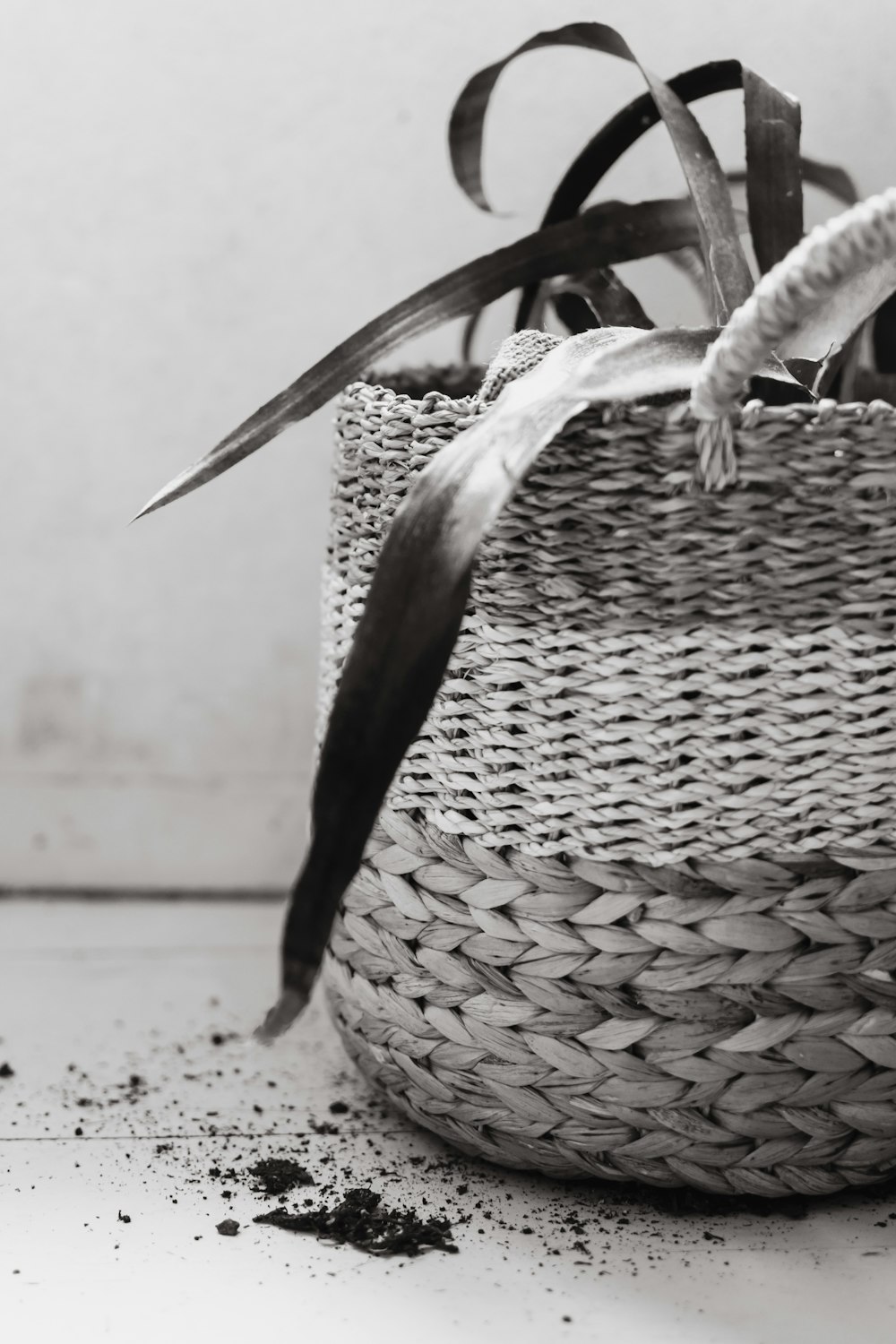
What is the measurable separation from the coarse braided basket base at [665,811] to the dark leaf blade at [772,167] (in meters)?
0.24

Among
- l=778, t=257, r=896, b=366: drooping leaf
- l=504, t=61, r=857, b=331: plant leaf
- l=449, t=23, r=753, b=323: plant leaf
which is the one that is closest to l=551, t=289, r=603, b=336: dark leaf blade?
l=504, t=61, r=857, b=331: plant leaf

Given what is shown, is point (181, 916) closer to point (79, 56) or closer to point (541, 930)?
point (541, 930)

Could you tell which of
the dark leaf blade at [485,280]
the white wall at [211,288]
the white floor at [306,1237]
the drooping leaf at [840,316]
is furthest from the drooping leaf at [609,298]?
the white floor at [306,1237]

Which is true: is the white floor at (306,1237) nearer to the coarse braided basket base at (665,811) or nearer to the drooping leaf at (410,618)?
the coarse braided basket base at (665,811)

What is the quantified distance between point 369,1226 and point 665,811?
0.85 feet

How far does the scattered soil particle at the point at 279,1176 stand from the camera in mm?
646

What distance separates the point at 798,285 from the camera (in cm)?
46

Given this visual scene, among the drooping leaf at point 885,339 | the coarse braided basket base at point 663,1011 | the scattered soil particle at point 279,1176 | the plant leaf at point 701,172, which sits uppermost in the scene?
the plant leaf at point 701,172

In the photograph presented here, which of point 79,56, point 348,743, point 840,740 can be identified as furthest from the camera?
point 79,56

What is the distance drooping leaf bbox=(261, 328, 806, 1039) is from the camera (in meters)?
0.44

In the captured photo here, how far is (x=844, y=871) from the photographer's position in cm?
58

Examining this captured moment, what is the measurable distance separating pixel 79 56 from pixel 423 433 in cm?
65

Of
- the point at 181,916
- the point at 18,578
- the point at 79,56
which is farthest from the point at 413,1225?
the point at 79,56

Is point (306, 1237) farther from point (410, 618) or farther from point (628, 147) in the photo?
point (628, 147)
